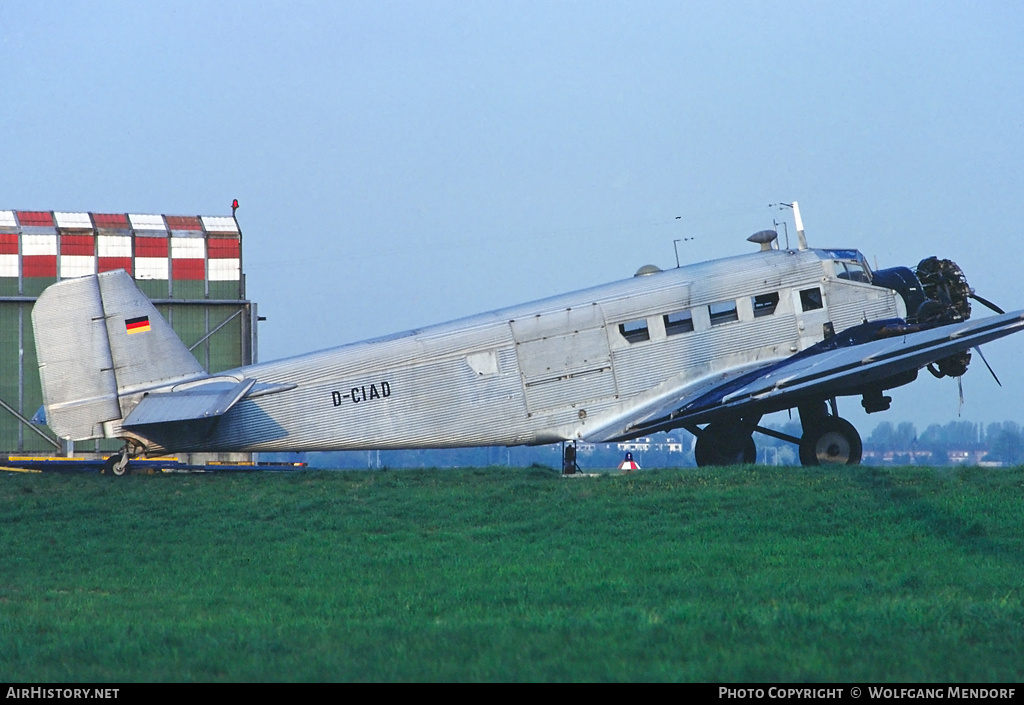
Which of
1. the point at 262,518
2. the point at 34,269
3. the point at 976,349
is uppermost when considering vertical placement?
the point at 34,269

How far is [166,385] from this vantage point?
880 inches

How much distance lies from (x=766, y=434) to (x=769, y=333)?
206cm

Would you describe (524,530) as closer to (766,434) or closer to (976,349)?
(766,434)

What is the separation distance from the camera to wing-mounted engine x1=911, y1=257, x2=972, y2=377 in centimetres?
2333

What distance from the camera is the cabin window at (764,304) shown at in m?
22.8

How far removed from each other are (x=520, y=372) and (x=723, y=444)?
4.67 metres

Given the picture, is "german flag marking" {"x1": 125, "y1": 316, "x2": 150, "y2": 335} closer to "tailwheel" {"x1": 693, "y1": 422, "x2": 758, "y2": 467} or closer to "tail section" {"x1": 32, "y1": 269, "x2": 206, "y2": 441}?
"tail section" {"x1": 32, "y1": 269, "x2": 206, "y2": 441}

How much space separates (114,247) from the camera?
38469 mm

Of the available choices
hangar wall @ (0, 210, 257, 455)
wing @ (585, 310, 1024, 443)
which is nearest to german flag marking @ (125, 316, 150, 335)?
wing @ (585, 310, 1024, 443)

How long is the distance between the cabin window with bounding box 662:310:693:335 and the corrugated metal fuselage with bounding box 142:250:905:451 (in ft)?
0.07

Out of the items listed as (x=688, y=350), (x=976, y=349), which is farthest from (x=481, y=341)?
(x=976, y=349)

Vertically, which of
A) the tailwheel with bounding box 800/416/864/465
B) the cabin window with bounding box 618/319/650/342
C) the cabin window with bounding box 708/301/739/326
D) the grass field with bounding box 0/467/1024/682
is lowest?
the grass field with bounding box 0/467/1024/682

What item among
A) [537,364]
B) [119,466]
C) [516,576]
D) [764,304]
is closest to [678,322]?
[764,304]

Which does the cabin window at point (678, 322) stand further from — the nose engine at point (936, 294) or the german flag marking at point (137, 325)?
the german flag marking at point (137, 325)
